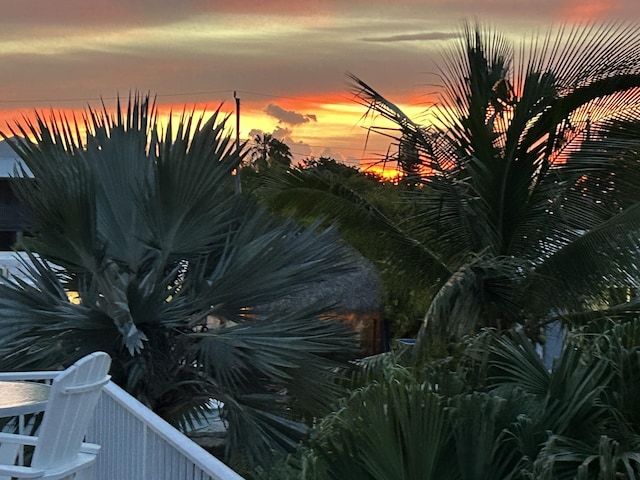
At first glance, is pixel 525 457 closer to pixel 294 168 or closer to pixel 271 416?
pixel 271 416

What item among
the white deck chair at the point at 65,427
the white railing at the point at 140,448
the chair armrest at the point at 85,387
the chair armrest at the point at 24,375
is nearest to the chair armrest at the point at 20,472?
the white deck chair at the point at 65,427

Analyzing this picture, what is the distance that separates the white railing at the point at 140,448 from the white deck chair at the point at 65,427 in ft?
0.73

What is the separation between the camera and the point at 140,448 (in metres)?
3.63

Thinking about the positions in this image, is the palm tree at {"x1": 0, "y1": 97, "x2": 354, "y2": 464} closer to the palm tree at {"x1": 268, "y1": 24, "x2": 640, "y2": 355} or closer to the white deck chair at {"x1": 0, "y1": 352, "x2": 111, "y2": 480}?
the palm tree at {"x1": 268, "y1": 24, "x2": 640, "y2": 355}

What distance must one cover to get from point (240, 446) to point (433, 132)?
4.83 m

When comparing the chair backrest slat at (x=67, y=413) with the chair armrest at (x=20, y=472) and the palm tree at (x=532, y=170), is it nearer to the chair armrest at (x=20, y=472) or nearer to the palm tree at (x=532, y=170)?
the chair armrest at (x=20, y=472)

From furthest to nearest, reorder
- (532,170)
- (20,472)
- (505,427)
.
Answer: (532,170), (505,427), (20,472)

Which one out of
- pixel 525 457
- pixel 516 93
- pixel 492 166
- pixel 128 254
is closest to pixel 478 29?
pixel 516 93

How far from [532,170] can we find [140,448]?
6.71m

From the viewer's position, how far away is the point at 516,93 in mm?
9266

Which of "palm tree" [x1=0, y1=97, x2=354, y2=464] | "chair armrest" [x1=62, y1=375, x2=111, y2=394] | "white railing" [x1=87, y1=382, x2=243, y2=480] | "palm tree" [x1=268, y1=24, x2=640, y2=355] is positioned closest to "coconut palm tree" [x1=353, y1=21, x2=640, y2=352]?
"palm tree" [x1=268, y1=24, x2=640, y2=355]

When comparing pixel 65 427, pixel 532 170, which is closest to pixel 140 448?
pixel 65 427

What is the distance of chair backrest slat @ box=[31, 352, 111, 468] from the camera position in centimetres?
332

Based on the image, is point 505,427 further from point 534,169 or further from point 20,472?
point 534,169
